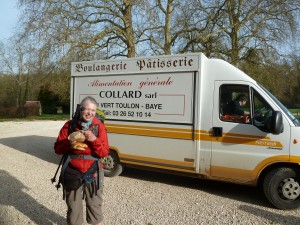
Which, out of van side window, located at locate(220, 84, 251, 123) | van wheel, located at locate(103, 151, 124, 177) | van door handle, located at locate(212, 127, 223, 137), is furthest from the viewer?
van wheel, located at locate(103, 151, 124, 177)

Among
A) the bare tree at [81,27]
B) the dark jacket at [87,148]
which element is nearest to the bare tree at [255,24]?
the bare tree at [81,27]

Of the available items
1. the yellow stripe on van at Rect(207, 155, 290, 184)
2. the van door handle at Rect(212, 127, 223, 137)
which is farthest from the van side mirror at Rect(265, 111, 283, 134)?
the van door handle at Rect(212, 127, 223, 137)

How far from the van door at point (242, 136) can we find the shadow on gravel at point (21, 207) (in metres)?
2.89

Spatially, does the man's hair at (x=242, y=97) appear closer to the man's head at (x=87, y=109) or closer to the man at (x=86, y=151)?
the man at (x=86, y=151)

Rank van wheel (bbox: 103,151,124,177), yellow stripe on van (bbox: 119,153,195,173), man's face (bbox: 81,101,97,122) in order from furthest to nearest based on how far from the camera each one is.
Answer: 1. van wheel (bbox: 103,151,124,177)
2. yellow stripe on van (bbox: 119,153,195,173)
3. man's face (bbox: 81,101,97,122)

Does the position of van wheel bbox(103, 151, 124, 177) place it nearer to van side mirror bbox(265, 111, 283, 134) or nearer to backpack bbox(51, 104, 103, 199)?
van side mirror bbox(265, 111, 283, 134)

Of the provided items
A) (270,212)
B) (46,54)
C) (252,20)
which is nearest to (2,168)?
(270,212)

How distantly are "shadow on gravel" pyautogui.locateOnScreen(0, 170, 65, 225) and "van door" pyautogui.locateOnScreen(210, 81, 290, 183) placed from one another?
2.89m

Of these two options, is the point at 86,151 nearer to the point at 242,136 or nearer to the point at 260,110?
the point at 242,136

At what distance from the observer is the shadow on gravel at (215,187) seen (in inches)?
239

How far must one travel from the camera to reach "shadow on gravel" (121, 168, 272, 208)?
6.07 m

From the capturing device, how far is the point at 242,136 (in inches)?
225

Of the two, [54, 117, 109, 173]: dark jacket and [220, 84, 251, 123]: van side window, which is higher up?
[220, 84, 251, 123]: van side window

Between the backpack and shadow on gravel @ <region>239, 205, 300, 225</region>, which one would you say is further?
shadow on gravel @ <region>239, 205, 300, 225</region>
